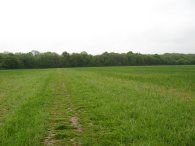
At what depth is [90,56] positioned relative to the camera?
14750 centimetres

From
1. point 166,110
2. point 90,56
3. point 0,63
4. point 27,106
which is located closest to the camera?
point 166,110

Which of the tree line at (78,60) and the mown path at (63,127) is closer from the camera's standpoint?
the mown path at (63,127)

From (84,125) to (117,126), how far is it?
110 centimetres

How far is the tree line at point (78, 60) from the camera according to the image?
A: 128 metres

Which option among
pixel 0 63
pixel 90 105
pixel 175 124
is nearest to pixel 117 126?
pixel 175 124

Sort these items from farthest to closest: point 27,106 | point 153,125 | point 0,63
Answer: point 0,63 → point 27,106 → point 153,125

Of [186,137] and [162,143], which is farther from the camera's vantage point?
[186,137]

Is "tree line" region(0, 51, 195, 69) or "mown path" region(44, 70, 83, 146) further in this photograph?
"tree line" region(0, 51, 195, 69)

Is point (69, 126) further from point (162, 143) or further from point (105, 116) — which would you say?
point (162, 143)

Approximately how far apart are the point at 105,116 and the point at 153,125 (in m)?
2.09

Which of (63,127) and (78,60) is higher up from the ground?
(78,60)

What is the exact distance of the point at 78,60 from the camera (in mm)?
141375

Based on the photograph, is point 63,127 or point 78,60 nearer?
point 63,127

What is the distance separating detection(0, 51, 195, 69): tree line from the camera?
128 metres
